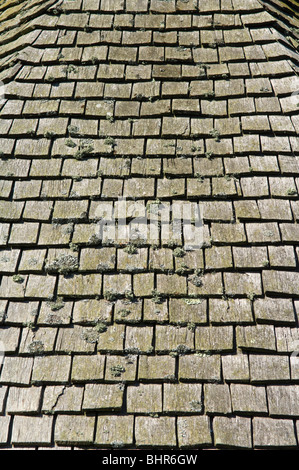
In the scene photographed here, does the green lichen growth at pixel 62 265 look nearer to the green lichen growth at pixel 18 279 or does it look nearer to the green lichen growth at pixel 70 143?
the green lichen growth at pixel 18 279

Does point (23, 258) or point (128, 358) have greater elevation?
point (23, 258)

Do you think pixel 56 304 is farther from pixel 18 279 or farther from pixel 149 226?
pixel 149 226

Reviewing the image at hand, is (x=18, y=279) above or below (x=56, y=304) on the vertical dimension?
above

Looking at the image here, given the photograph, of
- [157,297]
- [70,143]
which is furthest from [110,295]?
[70,143]

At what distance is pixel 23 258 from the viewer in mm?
2715

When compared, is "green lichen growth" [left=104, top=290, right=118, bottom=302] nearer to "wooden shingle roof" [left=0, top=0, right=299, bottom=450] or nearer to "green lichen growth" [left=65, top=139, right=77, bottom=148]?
"wooden shingle roof" [left=0, top=0, right=299, bottom=450]

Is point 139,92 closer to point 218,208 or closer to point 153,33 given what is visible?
point 153,33

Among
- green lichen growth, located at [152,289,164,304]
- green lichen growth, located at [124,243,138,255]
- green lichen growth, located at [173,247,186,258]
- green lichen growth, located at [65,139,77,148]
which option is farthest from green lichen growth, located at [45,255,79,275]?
green lichen growth, located at [65,139,77,148]

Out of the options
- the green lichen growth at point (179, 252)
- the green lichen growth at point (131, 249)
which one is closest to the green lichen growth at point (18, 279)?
the green lichen growth at point (131, 249)

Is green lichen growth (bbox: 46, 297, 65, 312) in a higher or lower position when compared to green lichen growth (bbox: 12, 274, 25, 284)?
lower

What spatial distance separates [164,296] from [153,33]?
216cm

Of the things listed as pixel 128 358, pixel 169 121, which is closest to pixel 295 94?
pixel 169 121

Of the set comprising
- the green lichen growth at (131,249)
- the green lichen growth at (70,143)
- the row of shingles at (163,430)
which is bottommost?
the row of shingles at (163,430)
